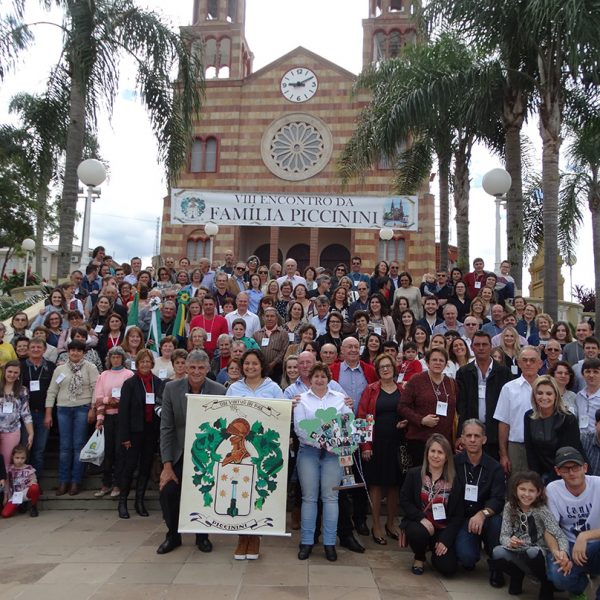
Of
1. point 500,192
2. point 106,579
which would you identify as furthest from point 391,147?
point 106,579

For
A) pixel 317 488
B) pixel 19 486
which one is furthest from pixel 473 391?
pixel 19 486

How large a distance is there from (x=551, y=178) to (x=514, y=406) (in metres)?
7.20

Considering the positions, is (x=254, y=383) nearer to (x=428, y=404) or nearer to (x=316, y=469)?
(x=316, y=469)

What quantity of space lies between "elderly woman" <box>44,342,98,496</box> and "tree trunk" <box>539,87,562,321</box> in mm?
8616

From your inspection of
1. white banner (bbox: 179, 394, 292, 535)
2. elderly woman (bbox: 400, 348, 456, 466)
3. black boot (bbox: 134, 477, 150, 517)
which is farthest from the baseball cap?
black boot (bbox: 134, 477, 150, 517)

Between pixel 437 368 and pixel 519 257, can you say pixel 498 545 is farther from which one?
pixel 519 257

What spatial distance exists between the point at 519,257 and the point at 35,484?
10.4m

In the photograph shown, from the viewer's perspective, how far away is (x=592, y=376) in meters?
5.82

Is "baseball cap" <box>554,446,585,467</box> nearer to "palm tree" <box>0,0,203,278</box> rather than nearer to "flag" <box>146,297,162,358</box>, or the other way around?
"flag" <box>146,297,162,358</box>

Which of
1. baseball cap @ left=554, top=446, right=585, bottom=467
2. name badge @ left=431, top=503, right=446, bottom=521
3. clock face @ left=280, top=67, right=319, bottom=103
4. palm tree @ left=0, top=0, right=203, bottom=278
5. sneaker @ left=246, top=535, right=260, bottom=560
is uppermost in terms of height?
clock face @ left=280, top=67, right=319, bottom=103

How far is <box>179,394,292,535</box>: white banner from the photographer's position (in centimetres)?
522

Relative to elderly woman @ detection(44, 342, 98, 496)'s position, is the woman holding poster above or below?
above

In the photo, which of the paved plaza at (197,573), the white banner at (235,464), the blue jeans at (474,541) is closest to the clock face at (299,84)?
the white banner at (235,464)

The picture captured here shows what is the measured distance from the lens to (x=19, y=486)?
6.66m
